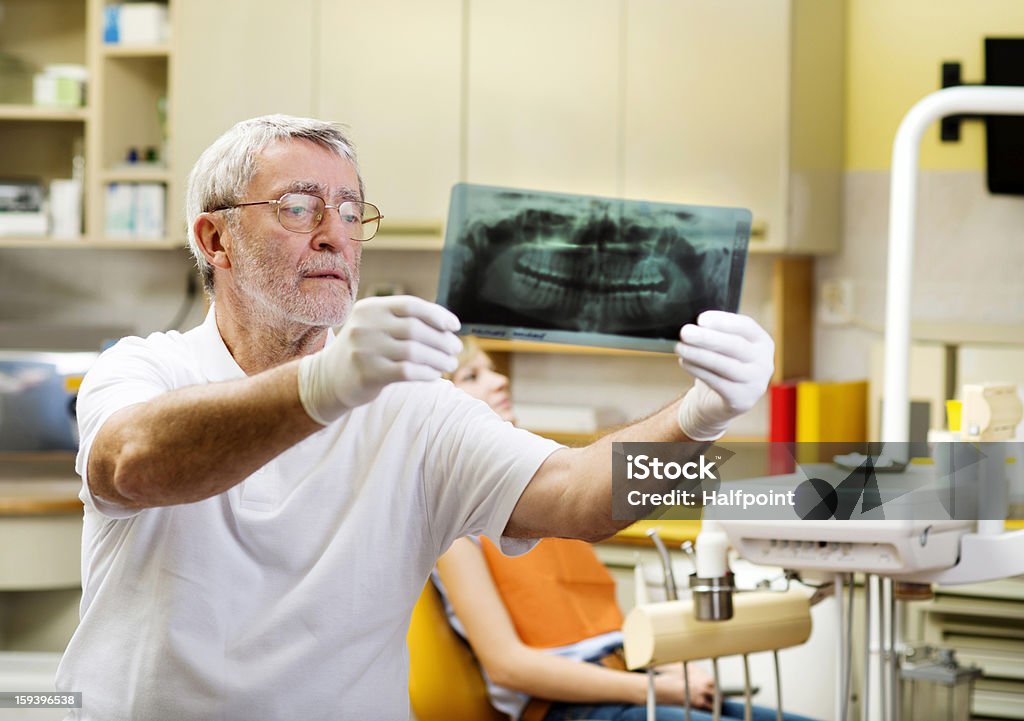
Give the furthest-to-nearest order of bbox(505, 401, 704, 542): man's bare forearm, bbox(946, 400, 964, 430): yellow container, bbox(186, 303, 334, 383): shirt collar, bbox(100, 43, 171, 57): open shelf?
1. bbox(100, 43, 171, 57): open shelf
2. bbox(946, 400, 964, 430): yellow container
3. bbox(186, 303, 334, 383): shirt collar
4. bbox(505, 401, 704, 542): man's bare forearm

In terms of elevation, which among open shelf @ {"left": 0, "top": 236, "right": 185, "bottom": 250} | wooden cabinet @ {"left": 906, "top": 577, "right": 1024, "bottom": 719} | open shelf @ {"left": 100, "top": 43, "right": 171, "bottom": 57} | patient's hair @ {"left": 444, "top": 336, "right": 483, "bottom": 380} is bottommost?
wooden cabinet @ {"left": 906, "top": 577, "right": 1024, "bottom": 719}

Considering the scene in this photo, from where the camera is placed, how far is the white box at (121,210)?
336cm

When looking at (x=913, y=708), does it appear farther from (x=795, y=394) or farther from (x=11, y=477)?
(x=11, y=477)

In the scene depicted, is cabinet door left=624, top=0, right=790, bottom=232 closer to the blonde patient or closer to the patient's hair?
the patient's hair

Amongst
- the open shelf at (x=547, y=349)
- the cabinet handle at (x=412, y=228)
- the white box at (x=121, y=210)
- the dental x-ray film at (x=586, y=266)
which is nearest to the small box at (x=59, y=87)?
the white box at (x=121, y=210)

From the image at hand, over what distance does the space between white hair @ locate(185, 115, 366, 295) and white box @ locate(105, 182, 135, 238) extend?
2.09 metres

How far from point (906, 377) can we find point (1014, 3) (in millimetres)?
1581

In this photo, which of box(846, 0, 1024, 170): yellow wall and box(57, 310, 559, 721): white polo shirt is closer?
box(57, 310, 559, 721): white polo shirt

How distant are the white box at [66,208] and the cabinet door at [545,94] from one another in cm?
110

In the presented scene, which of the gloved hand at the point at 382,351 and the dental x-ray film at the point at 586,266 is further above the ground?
the dental x-ray film at the point at 586,266

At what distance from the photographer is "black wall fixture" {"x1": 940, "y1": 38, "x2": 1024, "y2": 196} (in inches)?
114

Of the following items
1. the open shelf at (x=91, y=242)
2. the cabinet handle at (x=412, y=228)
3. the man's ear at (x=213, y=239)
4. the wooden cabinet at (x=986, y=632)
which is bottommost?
the wooden cabinet at (x=986, y=632)

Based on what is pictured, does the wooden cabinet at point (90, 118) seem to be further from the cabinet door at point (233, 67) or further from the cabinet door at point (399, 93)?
the cabinet door at point (399, 93)

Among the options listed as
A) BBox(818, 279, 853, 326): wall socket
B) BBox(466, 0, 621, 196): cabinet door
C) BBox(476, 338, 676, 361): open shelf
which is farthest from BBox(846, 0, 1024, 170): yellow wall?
BBox(476, 338, 676, 361): open shelf
